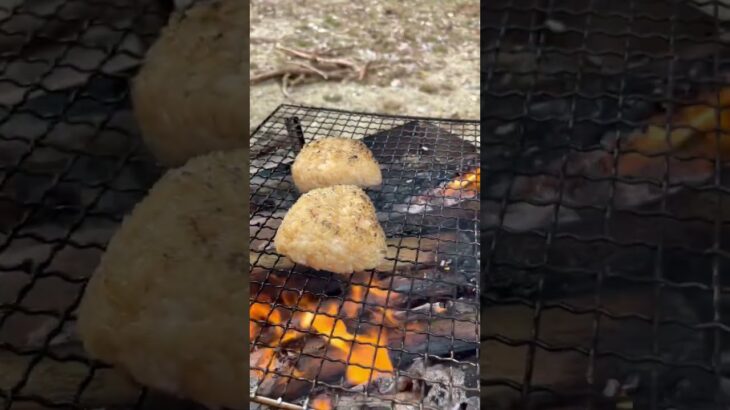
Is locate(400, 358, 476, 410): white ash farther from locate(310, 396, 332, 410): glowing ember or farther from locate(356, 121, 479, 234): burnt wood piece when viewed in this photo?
locate(356, 121, 479, 234): burnt wood piece

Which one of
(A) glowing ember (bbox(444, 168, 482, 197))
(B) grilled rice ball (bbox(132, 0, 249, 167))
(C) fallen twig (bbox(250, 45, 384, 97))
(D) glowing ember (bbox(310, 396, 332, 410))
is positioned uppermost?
(C) fallen twig (bbox(250, 45, 384, 97))

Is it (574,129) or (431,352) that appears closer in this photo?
(431,352)

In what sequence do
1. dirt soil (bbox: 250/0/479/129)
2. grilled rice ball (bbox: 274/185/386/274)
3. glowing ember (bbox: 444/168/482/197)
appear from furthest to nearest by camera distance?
dirt soil (bbox: 250/0/479/129)
glowing ember (bbox: 444/168/482/197)
grilled rice ball (bbox: 274/185/386/274)

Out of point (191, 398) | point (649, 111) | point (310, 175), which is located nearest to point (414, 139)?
point (310, 175)

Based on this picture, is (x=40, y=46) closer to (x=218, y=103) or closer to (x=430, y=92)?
(x=218, y=103)

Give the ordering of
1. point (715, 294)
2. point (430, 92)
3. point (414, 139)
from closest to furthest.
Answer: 1. point (715, 294)
2. point (414, 139)
3. point (430, 92)

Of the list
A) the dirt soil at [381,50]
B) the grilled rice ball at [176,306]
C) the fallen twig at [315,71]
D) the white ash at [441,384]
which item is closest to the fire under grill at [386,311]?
the white ash at [441,384]

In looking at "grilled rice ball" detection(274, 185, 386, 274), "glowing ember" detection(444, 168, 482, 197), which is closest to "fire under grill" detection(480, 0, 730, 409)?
"glowing ember" detection(444, 168, 482, 197)

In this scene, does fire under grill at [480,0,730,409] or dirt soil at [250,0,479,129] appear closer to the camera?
fire under grill at [480,0,730,409]
